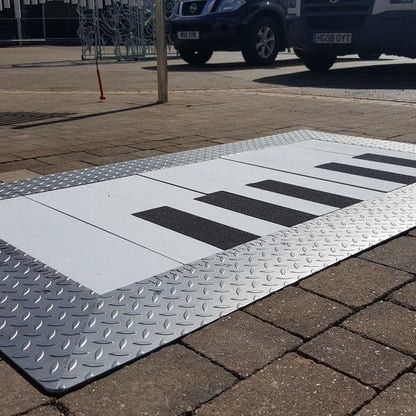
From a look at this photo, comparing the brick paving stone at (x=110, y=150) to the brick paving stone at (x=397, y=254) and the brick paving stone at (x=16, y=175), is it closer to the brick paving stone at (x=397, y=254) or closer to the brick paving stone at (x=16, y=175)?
the brick paving stone at (x=16, y=175)

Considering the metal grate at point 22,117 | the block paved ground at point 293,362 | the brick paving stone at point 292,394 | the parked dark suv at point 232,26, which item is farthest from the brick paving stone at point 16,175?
the parked dark suv at point 232,26

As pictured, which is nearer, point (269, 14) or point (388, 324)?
point (388, 324)

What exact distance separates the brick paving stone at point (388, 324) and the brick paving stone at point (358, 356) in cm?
5

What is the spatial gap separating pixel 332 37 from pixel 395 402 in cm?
953

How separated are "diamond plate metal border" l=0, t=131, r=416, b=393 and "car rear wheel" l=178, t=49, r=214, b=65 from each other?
446 inches

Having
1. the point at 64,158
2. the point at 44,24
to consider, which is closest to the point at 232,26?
the point at 64,158

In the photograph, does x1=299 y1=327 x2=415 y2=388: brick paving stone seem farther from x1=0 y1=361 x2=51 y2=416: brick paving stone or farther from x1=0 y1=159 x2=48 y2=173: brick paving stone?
x1=0 y1=159 x2=48 y2=173: brick paving stone

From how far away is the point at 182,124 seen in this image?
6414 mm

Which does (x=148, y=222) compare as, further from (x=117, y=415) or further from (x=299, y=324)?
(x=117, y=415)

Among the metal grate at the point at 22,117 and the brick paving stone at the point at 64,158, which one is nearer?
the brick paving stone at the point at 64,158

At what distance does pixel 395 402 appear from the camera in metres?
1.79

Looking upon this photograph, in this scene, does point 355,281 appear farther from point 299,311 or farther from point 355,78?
point 355,78

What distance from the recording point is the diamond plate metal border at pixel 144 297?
205 centimetres

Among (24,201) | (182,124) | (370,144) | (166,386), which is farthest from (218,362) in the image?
(182,124)
